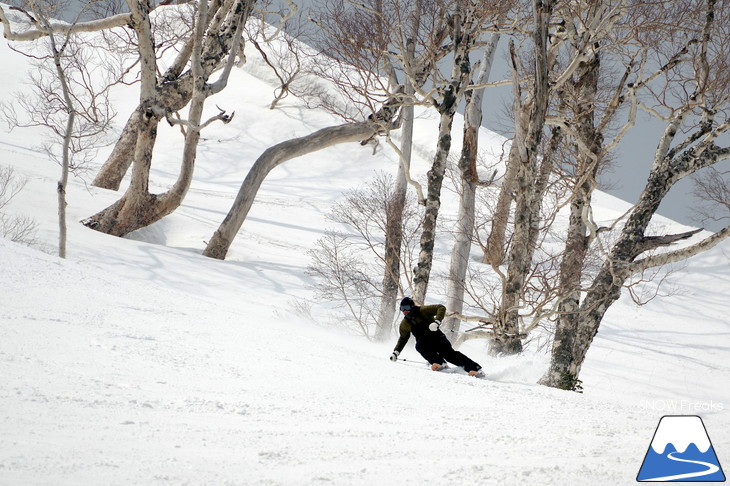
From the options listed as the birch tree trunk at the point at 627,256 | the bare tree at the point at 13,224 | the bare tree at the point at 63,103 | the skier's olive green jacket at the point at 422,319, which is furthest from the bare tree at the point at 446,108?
the bare tree at the point at 13,224

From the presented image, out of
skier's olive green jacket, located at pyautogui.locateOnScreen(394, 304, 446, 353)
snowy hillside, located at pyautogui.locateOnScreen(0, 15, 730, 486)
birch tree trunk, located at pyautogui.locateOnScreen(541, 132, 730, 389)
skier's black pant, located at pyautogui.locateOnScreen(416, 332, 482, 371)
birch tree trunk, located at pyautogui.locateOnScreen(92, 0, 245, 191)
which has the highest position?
birch tree trunk, located at pyautogui.locateOnScreen(92, 0, 245, 191)

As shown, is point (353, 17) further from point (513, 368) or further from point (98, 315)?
point (98, 315)

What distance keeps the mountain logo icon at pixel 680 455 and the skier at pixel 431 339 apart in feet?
9.56

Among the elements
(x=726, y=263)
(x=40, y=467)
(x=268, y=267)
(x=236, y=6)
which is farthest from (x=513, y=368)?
(x=726, y=263)

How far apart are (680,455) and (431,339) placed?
3.41 meters

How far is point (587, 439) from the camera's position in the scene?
149 inches

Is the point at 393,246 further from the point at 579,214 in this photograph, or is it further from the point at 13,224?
the point at 13,224

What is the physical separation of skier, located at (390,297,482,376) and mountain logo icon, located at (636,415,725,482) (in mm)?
2912

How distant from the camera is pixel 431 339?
665cm

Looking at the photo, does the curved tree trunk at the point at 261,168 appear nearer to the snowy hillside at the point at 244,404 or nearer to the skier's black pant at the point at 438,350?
the snowy hillside at the point at 244,404

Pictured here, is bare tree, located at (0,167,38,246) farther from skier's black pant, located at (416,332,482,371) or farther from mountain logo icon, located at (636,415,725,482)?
mountain logo icon, located at (636,415,725,482)

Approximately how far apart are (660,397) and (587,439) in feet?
25.2

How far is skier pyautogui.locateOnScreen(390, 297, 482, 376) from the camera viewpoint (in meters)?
6.54

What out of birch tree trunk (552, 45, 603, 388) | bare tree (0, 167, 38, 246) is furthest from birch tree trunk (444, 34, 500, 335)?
bare tree (0, 167, 38, 246)
